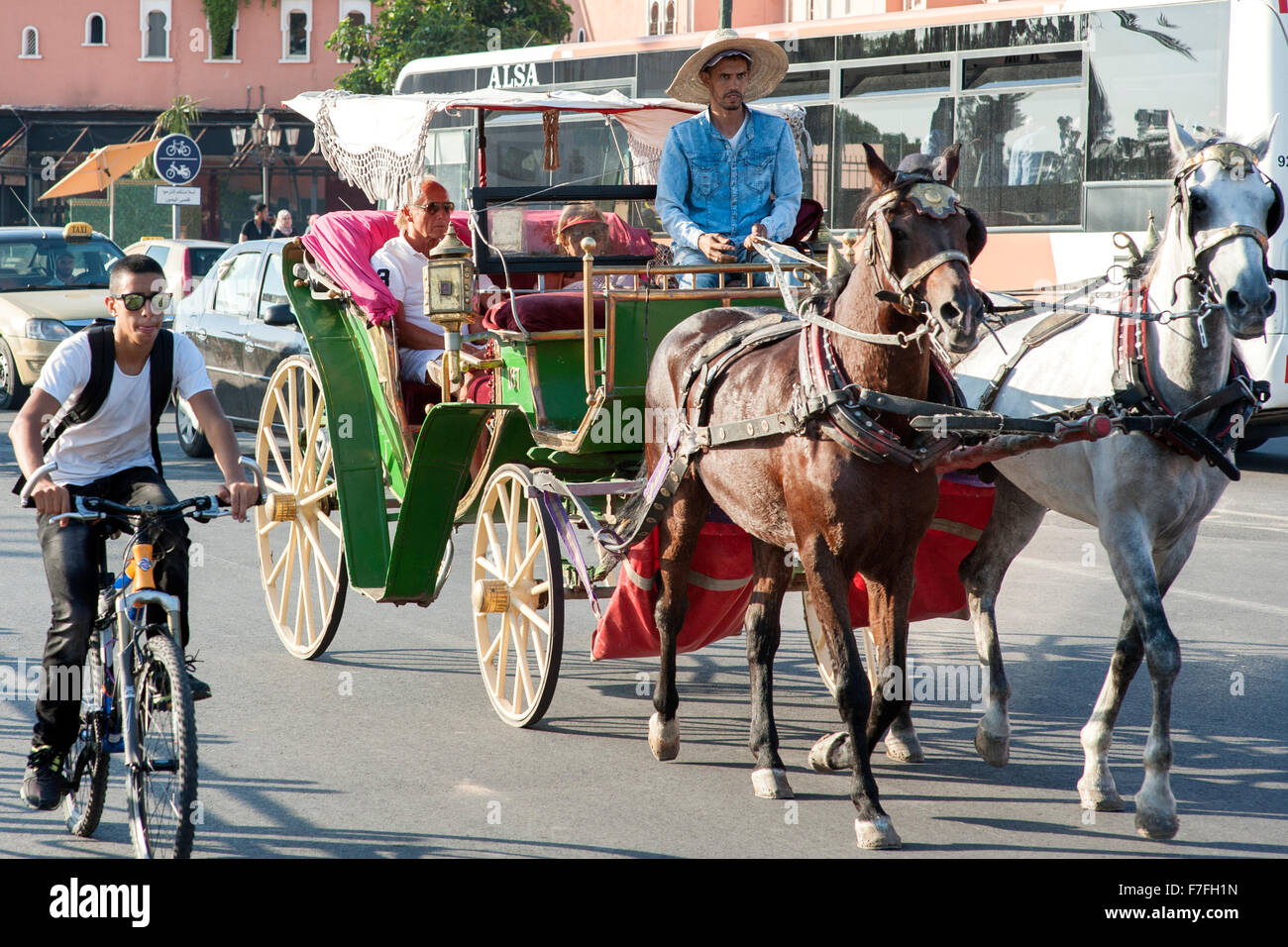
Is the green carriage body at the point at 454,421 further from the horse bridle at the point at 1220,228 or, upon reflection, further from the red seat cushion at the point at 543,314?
the horse bridle at the point at 1220,228

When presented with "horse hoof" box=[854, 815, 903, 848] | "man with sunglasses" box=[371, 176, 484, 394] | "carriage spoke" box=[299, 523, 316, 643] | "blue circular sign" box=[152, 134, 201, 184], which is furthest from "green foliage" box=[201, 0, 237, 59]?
"horse hoof" box=[854, 815, 903, 848]

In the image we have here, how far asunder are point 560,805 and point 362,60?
33124 millimetres

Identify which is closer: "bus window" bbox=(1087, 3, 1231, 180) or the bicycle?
the bicycle

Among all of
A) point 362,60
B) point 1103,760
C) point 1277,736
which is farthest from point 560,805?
point 362,60

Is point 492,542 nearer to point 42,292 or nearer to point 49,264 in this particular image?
point 42,292

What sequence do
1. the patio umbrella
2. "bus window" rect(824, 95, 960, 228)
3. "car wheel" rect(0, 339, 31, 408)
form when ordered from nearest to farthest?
"bus window" rect(824, 95, 960, 228) → "car wheel" rect(0, 339, 31, 408) → the patio umbrella

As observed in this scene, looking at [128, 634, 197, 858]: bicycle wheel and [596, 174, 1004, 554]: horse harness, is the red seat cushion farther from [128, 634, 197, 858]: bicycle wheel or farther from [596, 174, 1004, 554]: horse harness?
[128, 634, 197, 858]: bicycle wheel

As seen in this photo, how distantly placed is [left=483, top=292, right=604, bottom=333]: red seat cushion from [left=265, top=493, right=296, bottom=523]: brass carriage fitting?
1.78 metres

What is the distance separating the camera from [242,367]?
13062 mm

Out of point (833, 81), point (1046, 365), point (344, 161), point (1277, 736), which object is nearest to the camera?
point (1046, 365)

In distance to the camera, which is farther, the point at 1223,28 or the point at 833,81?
the point at 833,81

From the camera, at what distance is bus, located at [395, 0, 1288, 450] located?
12.1 meters
